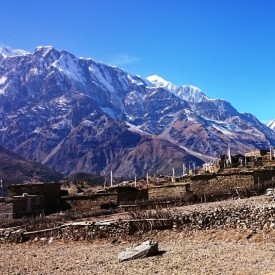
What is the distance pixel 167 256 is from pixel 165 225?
5.48 meters

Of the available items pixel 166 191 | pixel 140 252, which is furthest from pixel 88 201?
pixel 140 252

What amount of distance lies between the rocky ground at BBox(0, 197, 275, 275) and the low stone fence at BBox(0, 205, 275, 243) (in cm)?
41

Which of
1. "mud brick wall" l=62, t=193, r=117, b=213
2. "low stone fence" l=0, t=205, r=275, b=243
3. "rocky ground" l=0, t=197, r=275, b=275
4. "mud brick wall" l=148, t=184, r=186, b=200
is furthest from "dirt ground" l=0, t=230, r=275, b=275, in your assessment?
"mud brick wall" l=148, t=184, r=186, b=200

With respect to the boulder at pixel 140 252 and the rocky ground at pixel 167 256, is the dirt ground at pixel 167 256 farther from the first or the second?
the boulder at pixel 140 252

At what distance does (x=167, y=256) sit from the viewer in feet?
64.3

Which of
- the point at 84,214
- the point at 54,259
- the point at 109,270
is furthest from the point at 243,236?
the point at 84,214

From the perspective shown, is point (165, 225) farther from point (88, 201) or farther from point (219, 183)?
point (88, 201)

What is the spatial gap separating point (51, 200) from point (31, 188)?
2.18 meters

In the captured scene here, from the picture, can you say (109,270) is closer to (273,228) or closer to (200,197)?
(273,228)

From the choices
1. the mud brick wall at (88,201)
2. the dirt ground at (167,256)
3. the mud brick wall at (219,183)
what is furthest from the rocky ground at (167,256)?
the mud brick wall at (88,201)

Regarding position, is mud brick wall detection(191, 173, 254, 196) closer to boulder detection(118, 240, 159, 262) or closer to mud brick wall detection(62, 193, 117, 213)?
mud brick wall detection(62, 193, 117, 213)

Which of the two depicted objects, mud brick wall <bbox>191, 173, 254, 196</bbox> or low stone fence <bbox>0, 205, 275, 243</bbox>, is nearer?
low stone fence <bbox>0, 205, 275, 243</bbox>

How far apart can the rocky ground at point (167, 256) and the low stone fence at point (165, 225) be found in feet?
1.34

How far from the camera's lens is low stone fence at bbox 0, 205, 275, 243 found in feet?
71.8
